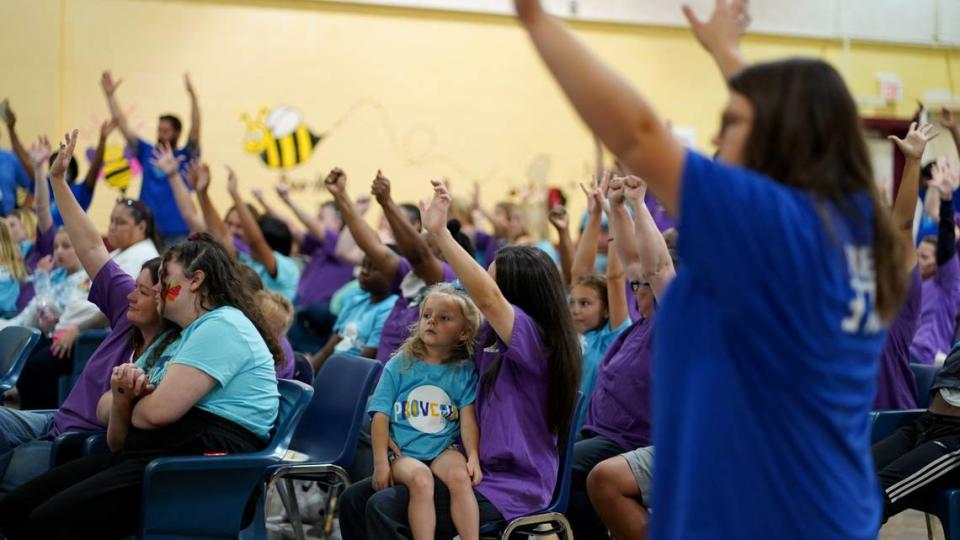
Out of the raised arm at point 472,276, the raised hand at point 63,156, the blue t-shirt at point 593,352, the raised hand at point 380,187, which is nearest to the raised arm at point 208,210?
the raised hand at point 380,187

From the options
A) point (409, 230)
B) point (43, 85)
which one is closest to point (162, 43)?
point (43, 85)

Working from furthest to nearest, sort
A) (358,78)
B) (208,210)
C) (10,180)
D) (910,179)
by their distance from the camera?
(358,78) < (10,180) < (208,210) < (910,179)

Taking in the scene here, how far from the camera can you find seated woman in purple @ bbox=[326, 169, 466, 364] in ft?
15.5

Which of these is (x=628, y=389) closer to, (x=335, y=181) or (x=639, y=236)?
(x=639, y=236)

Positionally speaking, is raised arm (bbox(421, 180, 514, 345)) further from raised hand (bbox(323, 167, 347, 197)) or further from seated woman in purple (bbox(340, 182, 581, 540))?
raised hand (bbox(323, 167, 347, 197))

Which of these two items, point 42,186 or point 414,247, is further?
point 42,186

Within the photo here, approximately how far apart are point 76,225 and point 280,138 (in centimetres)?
596

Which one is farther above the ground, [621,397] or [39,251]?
[39,251]

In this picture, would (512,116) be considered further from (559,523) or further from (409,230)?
(559,523)

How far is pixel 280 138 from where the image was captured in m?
9.86

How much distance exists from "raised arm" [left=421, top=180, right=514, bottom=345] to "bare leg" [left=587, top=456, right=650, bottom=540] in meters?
0.55

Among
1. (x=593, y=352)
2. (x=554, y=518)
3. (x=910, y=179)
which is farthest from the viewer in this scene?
(x=593, y=352)

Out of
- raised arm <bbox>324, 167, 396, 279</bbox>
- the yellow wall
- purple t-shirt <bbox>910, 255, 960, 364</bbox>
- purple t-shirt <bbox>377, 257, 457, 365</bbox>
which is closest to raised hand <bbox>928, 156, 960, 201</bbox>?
purple t-shirt <bbox>910, 255, 960, 364</bbox>

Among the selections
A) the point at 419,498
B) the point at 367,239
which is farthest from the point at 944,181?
the point at 419,498
